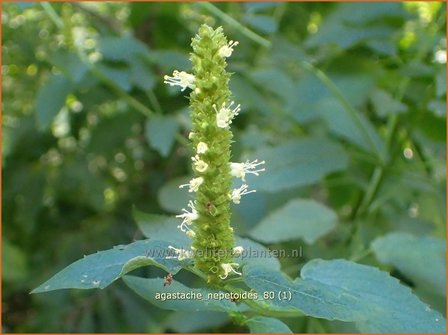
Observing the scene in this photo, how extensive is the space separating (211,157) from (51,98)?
0.76 m

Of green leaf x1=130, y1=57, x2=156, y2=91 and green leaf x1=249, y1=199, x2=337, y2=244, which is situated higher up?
green leaf x1=130, y1=57, x2=156, y2=91

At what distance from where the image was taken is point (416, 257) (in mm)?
1007

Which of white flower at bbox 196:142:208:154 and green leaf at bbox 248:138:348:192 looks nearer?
white flower at bbox 196:142:208:154

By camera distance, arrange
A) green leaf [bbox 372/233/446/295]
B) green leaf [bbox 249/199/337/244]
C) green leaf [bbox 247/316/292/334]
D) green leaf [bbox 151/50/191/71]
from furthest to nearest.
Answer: green leaf [bbox 151/50/191/71]
green leaf [bbox 249/199/337/244]
green leaf [bbox 372/233/446/295]
green leaf [bbox 247/316/292/334]

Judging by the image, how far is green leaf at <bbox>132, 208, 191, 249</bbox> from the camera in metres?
0.75

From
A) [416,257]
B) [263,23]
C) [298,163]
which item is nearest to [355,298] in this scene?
[416,257]

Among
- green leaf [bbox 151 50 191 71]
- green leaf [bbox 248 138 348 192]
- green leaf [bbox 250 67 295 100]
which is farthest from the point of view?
green leaf [bbox 250 67 295 100]

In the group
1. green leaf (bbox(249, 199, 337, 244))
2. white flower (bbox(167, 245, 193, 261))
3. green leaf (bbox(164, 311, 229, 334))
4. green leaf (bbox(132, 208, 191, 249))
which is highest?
green leaf (bbox(249, 199, 337, 244))

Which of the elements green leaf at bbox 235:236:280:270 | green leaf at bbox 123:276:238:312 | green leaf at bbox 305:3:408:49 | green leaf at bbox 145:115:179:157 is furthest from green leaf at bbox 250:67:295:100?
green leaf at bbox 123:276:238:312

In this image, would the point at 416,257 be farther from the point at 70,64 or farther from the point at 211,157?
the point at 70,64

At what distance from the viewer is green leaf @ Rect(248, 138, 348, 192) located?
3.97 ft

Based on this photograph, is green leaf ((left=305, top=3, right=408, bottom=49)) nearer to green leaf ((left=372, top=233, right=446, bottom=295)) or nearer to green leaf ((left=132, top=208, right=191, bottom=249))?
green leaf ((left=372, top=233, right=446, bottom=295))

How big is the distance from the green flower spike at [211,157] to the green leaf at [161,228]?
72 mm

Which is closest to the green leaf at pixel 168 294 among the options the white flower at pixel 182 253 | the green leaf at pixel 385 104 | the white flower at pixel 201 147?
the white flower at pixel 182 253
